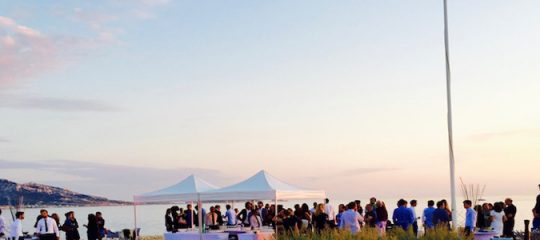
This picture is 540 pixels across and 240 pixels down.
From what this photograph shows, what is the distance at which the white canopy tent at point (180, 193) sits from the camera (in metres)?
26.5

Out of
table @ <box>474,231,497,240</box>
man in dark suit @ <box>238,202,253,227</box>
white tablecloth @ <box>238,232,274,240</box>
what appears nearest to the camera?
table @ <box>474,231,497,240</box>

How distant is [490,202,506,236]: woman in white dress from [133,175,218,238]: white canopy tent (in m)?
9.13

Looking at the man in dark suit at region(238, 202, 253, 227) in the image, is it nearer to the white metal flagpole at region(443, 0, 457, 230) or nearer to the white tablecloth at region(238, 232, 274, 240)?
the white tablecloth at region(238, 232, 274, 240)

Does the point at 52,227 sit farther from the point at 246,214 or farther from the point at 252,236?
the point at 246,214

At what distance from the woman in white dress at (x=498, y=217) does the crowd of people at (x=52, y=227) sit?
1218 centimetres

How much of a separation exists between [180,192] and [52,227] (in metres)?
4.84

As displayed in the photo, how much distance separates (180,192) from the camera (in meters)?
26.9

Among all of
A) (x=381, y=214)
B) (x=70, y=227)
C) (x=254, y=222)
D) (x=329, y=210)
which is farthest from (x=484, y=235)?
(x=70, y=227)

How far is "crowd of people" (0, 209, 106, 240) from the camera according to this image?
23.2 m

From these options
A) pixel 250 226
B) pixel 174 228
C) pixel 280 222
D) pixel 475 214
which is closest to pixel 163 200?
pixel 174 228

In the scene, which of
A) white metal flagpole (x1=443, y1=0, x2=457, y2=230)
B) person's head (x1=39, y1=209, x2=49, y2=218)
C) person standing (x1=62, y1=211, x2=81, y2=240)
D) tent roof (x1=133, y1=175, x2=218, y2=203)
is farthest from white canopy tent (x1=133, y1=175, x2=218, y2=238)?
white metal flagpole (x1=443, y1=0, x2=457, y2=230)

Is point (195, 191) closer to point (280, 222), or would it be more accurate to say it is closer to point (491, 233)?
point (280, 222)

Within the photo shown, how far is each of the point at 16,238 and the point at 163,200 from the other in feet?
16.4

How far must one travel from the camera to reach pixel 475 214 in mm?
21969
